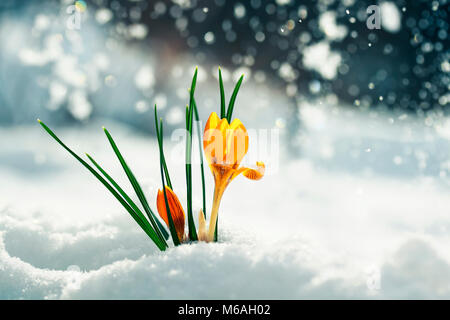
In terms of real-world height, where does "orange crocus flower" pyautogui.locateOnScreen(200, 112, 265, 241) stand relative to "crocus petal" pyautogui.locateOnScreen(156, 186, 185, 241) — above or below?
above

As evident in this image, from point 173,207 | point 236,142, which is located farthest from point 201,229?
point 236,142

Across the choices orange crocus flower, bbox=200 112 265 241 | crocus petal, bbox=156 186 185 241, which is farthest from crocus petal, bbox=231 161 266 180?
crocus petal, bbox=156 186 185 241

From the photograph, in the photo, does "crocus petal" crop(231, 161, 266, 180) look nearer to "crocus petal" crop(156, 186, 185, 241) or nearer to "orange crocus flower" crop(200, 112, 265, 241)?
"orange crocus flower" crop(200, 112, 265, 241)

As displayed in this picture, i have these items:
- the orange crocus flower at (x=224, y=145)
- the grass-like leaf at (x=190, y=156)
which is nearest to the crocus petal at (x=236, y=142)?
the orange crocus flower at (x=224, y=145)

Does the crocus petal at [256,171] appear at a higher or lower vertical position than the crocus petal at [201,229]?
higher

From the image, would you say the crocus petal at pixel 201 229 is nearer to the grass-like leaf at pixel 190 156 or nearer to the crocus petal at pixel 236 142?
the grass-like leaf at pixel 190 156
